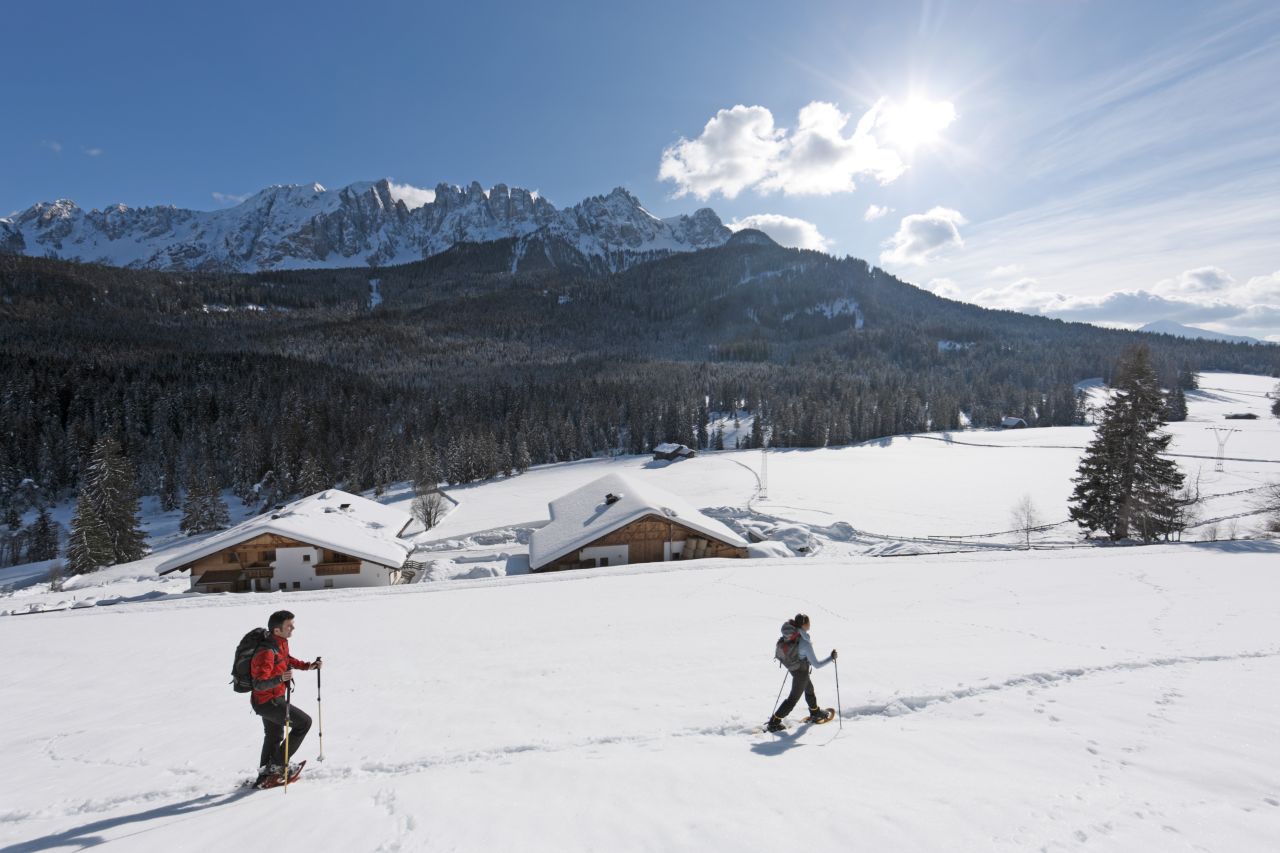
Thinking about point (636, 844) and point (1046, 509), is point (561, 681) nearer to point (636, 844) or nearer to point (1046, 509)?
point (636, 844)

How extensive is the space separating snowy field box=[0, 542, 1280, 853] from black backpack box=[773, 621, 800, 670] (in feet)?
3.67

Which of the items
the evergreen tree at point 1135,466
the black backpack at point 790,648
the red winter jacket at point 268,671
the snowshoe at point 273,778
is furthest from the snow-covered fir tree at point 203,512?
the evergreen tree at point 1135,466

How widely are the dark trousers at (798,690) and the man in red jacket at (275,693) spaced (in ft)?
Answer: 23.3

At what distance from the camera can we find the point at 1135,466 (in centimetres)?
3130

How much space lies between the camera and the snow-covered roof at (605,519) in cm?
2953

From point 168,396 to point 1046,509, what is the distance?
6267 inches

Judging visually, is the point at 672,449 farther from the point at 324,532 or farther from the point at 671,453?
the point at 324,532

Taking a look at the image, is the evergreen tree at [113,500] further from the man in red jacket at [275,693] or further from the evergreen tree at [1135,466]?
the evergreen tree at [1135,466]

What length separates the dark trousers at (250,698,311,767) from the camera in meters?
7.29

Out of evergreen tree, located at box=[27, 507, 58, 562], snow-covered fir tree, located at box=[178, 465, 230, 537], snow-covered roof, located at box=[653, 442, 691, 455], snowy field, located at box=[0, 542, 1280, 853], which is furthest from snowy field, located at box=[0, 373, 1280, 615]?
snowy field, located at box=[0, 542, 1280, 853]

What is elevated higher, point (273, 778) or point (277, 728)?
point (277, 728)

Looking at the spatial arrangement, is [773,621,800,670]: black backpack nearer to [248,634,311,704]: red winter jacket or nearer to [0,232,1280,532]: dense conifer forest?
[248,634,311,704]: red winter jacket

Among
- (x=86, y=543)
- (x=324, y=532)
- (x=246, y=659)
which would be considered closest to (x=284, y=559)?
(x=324, y=532)

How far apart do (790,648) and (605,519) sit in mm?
22664
